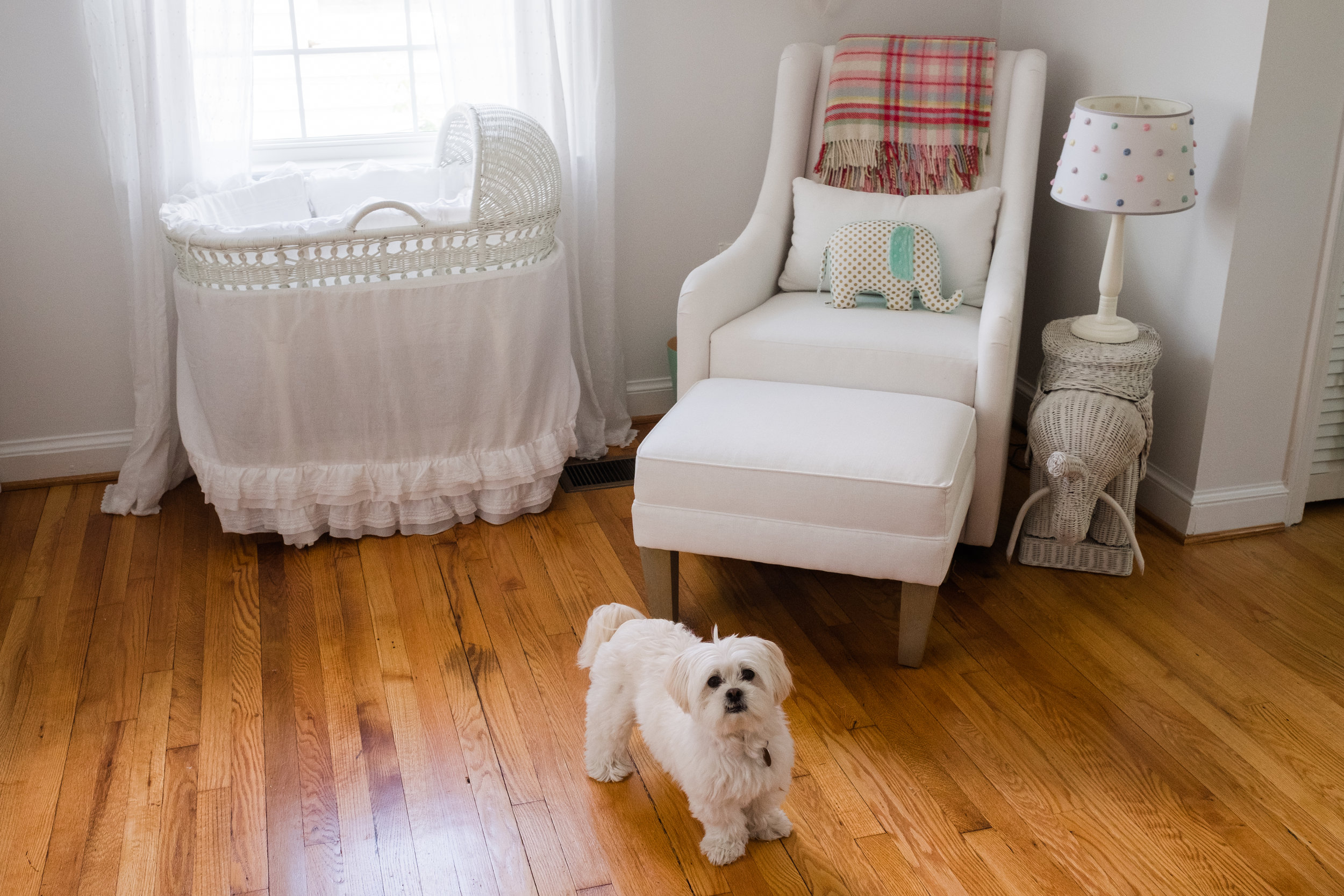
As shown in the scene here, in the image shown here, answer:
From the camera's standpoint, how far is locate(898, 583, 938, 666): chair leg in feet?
6.64

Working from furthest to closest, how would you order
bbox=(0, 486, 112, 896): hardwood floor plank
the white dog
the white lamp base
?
1. the white lamp base
2. bbox=(0, 486, 112, 896): hardwood floor plank
3. the white dog

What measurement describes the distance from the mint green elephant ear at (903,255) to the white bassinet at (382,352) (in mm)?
805

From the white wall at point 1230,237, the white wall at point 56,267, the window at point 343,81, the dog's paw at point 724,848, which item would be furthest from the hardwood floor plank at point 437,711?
the white wall at point 1230,237

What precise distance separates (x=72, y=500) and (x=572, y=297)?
1.42 metres

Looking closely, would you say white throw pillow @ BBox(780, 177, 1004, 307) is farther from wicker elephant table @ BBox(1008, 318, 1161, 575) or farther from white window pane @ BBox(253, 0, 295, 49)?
white window pane @ BBox(253, 0, 295, 49)

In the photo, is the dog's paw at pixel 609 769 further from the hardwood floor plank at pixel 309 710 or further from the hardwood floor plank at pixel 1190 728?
the hardwood floor plank at pixel 1190 728

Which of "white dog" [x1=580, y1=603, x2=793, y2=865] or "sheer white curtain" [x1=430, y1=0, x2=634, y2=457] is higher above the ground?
"sheer white curtain" [x1=430, y1=0, x2=634, y2=457]

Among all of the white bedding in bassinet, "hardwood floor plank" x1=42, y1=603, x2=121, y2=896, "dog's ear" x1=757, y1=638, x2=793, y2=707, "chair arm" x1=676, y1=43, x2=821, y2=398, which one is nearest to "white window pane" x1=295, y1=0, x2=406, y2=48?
the white bedding in bassinet

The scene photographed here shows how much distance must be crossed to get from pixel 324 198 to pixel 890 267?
1446 mm

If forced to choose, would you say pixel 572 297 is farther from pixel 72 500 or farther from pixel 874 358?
pixel 72 500

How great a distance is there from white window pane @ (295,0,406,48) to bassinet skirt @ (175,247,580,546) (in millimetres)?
846

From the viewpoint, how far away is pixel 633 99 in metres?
3.03

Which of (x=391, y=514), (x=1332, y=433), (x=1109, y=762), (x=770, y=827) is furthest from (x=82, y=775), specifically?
(x=1332, y=433)

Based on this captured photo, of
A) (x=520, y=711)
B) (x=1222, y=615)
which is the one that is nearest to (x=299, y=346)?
(x=520, y=711)
